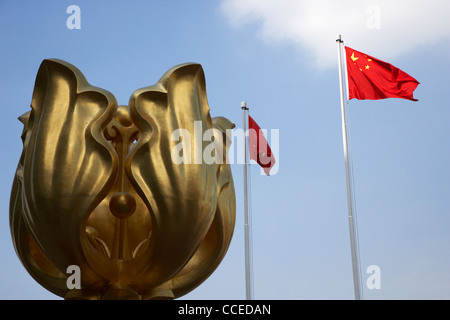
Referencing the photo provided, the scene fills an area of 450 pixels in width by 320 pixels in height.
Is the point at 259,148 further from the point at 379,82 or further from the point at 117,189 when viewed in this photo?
the point at 117,189

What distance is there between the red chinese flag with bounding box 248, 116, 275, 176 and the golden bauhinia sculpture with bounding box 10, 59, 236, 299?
23.9 ft

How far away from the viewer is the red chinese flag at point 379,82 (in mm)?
13180

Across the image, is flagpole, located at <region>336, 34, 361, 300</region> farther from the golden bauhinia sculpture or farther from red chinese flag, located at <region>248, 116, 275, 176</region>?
the golden bauhinia sculpture

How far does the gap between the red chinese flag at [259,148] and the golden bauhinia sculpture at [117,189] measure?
7273 millimetres

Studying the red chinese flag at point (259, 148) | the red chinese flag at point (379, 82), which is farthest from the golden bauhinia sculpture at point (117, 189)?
the red chinese flag at point (259, 148)

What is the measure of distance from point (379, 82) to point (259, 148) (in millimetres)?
3378

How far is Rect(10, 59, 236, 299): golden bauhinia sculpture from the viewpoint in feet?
21.4

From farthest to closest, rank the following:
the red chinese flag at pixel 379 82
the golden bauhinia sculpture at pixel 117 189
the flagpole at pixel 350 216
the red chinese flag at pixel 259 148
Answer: the red chinese flag at pixel 259 148 → the red chinese flag at pixel 379 82 → the flagpole at pixel 350 216 → the golden bauhinia sculpture at pixel 117 189

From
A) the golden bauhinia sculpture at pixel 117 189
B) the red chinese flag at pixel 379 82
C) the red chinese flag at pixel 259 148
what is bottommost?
the golden bauhinia sculpture at pixel 117 189

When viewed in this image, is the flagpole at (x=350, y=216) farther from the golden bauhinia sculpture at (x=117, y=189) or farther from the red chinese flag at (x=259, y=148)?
the golden bauhinia sculpture at (x=117, y=189)

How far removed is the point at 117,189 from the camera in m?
7.41
